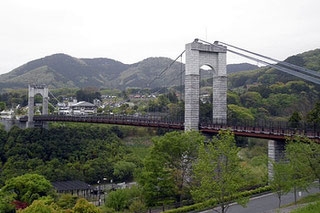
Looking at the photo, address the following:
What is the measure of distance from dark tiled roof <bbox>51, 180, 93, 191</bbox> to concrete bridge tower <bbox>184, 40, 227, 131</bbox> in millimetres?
11081

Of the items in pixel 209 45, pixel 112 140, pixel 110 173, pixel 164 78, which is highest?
pixel 164 78

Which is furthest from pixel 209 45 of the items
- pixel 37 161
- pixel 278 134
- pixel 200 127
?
pixel 37 161

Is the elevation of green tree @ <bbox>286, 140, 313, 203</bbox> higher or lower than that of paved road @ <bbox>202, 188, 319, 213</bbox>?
higher

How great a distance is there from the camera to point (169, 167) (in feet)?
76.5

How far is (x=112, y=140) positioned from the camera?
48531 mm

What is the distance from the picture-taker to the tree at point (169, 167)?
73.5ft

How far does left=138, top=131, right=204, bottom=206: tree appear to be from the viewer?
22.4 m

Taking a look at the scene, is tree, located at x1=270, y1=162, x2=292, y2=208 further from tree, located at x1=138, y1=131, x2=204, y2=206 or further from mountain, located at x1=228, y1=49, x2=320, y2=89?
mountain, located at x1=228, y1=49, x2=320, y2=89

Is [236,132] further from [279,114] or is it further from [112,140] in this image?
[279,114]

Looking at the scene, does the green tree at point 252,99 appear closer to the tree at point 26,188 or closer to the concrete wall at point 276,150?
the concrete wall at point 276,150

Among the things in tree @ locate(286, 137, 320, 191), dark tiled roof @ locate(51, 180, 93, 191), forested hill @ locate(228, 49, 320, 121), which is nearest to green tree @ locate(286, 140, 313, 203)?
tree @ locate(286, 137, 320, 191)

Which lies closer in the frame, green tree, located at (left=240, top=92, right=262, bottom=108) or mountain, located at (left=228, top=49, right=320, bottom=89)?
green tree, located at (left=240, top=92, right=262, bottom=108)

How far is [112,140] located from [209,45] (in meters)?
22.2

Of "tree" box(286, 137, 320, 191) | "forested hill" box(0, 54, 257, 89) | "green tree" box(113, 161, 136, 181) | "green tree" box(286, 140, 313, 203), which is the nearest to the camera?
"tree" box(286, 137, 320, 191)
